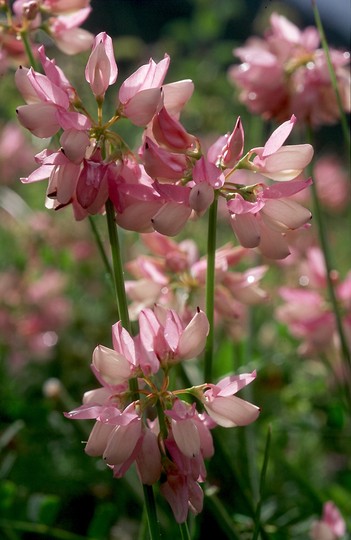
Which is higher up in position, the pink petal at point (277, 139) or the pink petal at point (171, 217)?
the pink petal at point (277, 139)

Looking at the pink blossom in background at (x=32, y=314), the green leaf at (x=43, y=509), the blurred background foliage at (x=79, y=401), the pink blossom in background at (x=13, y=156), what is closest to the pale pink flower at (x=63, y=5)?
the blurred background foliage at (x=79, y=401)

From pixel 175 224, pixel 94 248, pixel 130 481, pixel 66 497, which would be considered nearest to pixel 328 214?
pixel 94 248

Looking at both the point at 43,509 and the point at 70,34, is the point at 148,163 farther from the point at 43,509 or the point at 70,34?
the point at 43,509

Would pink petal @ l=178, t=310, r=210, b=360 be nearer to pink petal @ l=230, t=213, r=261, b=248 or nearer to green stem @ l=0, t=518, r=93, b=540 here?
pink petal @ l=230, t=213, r=261, b=248

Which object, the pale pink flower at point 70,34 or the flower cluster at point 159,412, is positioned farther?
the pale pink flower at point 70,34

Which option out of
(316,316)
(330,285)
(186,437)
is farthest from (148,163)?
(316,316)

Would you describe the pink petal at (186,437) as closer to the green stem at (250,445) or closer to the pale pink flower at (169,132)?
the pale pink flower at (169,132)
